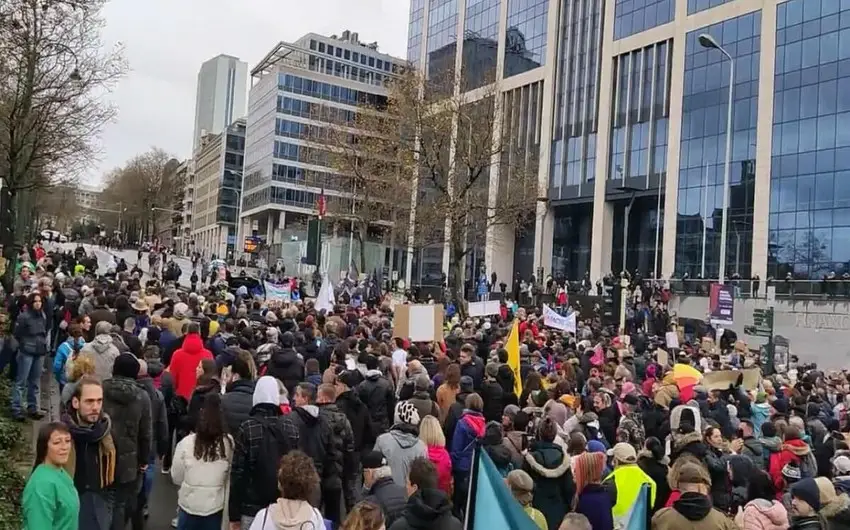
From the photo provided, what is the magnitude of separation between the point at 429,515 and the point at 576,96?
56.3 metres

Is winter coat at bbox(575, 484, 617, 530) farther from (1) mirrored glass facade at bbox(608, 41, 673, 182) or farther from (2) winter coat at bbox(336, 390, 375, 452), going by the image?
(1) mirrored glass facade at bbox(608, 41, 673, 182)

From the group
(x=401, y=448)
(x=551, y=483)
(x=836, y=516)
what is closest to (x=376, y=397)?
(x=401, y=448)

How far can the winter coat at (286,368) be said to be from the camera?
29.0ft

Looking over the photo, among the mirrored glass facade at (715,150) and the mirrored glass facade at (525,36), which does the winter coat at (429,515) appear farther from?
the mirrored glass facade at (525,36)

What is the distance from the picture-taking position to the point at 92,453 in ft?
17.7

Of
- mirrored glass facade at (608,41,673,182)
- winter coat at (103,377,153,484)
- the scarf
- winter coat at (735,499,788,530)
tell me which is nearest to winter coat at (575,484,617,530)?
winter coat at (735,499,788,530)

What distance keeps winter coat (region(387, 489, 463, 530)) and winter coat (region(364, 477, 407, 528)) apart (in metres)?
1.02

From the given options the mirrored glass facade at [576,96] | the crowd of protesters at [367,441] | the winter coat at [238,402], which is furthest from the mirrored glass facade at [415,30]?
the winter coat at [238,402]

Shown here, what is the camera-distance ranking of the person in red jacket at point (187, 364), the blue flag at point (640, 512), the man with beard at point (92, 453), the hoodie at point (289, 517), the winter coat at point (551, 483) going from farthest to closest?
the person in red jacket at point (187, 364)
the winter coat at point (551, 483)
the blue flag at point (640, 512)
the man with beard at point (92, 453)
the hoodie at point (289, 517)

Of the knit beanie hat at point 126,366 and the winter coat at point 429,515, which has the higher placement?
the knit beanie hat at point 126,366

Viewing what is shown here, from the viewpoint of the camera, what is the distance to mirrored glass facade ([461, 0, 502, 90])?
215ft

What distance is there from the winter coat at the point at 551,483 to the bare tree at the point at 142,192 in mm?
101407

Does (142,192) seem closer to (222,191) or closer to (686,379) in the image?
(222,191)

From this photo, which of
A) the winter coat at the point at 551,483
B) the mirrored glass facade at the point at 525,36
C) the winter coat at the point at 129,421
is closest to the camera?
the winter coat at the point at 129,421
